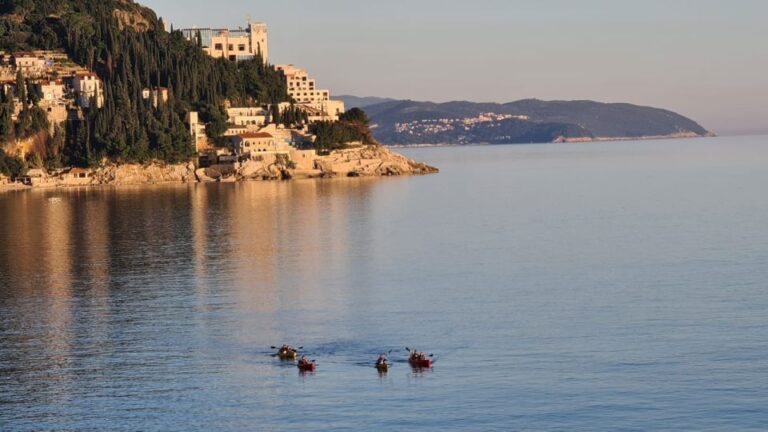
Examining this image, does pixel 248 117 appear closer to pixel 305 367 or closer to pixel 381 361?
pixel 305 367

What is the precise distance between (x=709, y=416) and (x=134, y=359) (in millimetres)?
14801

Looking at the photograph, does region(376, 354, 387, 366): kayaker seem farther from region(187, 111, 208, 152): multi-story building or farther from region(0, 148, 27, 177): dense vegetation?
region(187, 111, 208, 152): multi-story building

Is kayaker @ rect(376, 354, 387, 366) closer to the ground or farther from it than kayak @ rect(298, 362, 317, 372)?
farther from it

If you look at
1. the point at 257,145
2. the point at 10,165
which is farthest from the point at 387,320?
the point at 257,145

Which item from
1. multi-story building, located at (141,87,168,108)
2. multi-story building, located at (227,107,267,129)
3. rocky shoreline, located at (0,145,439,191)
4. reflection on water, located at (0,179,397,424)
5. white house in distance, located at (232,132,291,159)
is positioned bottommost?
reflection on water, located at (0,179,397,424)

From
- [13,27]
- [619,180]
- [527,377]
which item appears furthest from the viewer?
[13,27]

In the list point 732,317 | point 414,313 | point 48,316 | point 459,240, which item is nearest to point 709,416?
point 732,317

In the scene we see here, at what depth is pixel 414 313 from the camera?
125 feet

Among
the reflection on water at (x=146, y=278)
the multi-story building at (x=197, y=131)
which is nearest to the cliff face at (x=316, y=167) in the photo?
the multi-story building at (x=197, y=131)

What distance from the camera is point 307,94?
438ft

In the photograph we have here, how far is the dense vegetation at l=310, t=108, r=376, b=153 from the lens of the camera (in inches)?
4631

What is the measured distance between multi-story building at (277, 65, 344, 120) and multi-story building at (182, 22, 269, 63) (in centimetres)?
338

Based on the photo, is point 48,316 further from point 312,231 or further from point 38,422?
point 312,231

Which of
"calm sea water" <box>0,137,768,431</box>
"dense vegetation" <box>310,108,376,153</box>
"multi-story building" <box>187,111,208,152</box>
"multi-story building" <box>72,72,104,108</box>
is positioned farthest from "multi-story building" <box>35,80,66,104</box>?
"calm sea water" <box>0,137,768,431</box>
